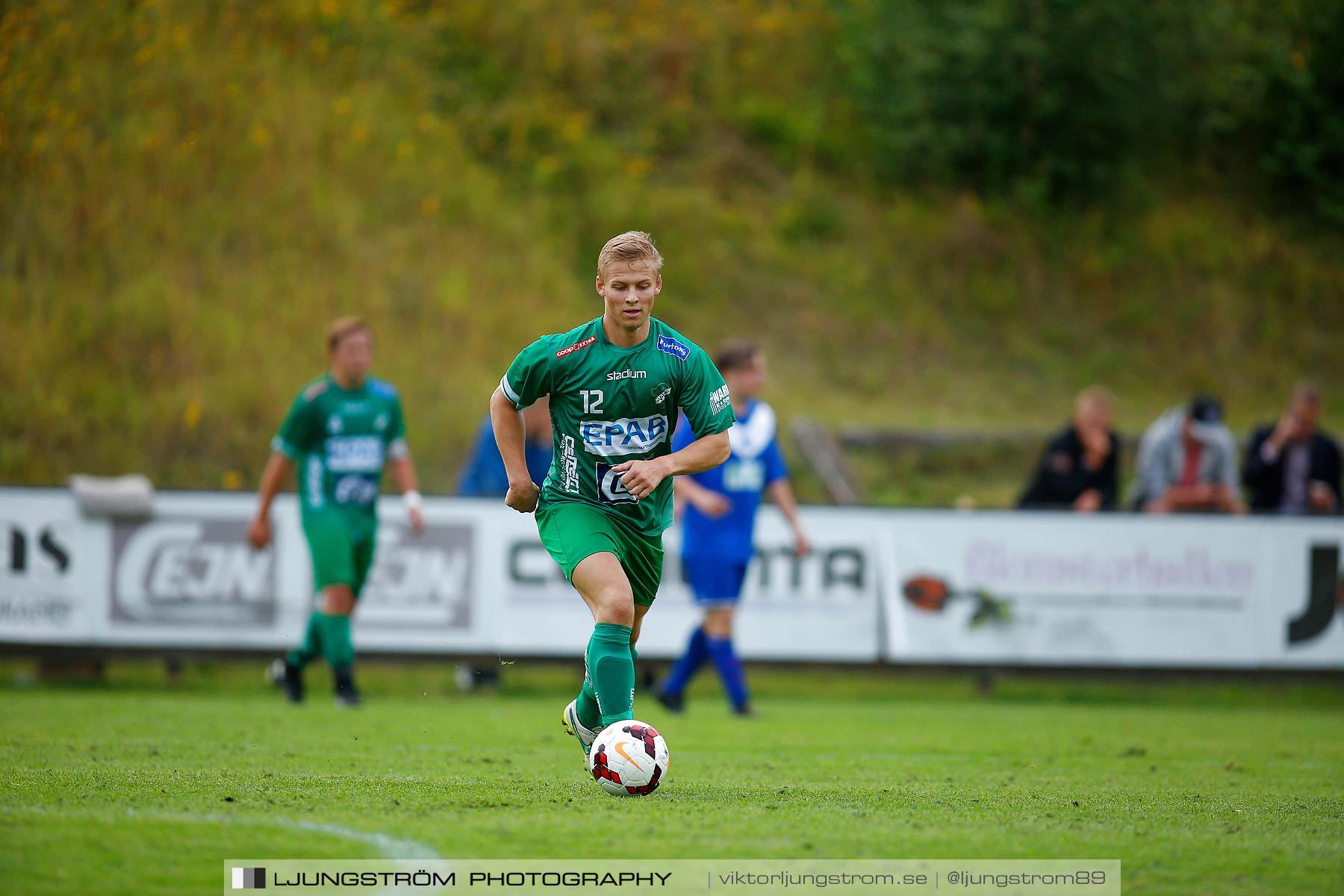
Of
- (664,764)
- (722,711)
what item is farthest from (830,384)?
(664,764)

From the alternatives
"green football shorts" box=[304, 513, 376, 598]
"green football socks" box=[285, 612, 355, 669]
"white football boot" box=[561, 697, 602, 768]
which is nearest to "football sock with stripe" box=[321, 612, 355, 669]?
"green football socks" box=[285, 612, 355, 669]

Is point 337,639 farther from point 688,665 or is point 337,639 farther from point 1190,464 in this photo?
point 1190,464

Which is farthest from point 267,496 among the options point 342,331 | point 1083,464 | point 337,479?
point 1083,464

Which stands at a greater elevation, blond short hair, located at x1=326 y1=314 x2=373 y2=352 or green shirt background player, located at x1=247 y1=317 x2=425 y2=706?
blond short hair, located at x1=326 y1=314 x2=373 y2=352

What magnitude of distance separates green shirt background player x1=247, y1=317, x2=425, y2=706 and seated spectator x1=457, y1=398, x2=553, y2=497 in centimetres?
205

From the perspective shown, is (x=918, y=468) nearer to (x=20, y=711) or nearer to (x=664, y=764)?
(x=20, y=711)

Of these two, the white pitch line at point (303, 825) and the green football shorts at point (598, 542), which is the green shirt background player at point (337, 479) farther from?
the white pitch line at point (303, 825)

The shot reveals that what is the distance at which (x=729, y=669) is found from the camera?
387 inches

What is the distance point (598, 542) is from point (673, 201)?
17287 millimetres

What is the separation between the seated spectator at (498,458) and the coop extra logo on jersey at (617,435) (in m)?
5.93

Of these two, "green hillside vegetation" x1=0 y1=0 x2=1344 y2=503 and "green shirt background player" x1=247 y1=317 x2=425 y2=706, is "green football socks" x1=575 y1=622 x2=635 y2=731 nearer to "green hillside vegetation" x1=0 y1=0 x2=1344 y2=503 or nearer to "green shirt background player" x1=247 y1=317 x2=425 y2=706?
"green shirt background player" x1=247 y1=317 x2=425 y2=706

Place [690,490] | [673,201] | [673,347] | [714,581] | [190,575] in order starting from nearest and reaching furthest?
1. [673,347]
2. [690,490]
3. [714,581]
4. [190,575]
5. [673,201]

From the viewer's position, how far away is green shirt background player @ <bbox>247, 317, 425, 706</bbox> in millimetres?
9398

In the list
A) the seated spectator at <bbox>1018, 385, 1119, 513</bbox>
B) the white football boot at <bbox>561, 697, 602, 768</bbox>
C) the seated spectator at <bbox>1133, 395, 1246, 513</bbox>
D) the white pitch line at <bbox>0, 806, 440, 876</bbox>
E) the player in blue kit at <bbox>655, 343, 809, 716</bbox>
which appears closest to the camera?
the white pitch line at <bbox>0, 806, 440, 876</bbox>
